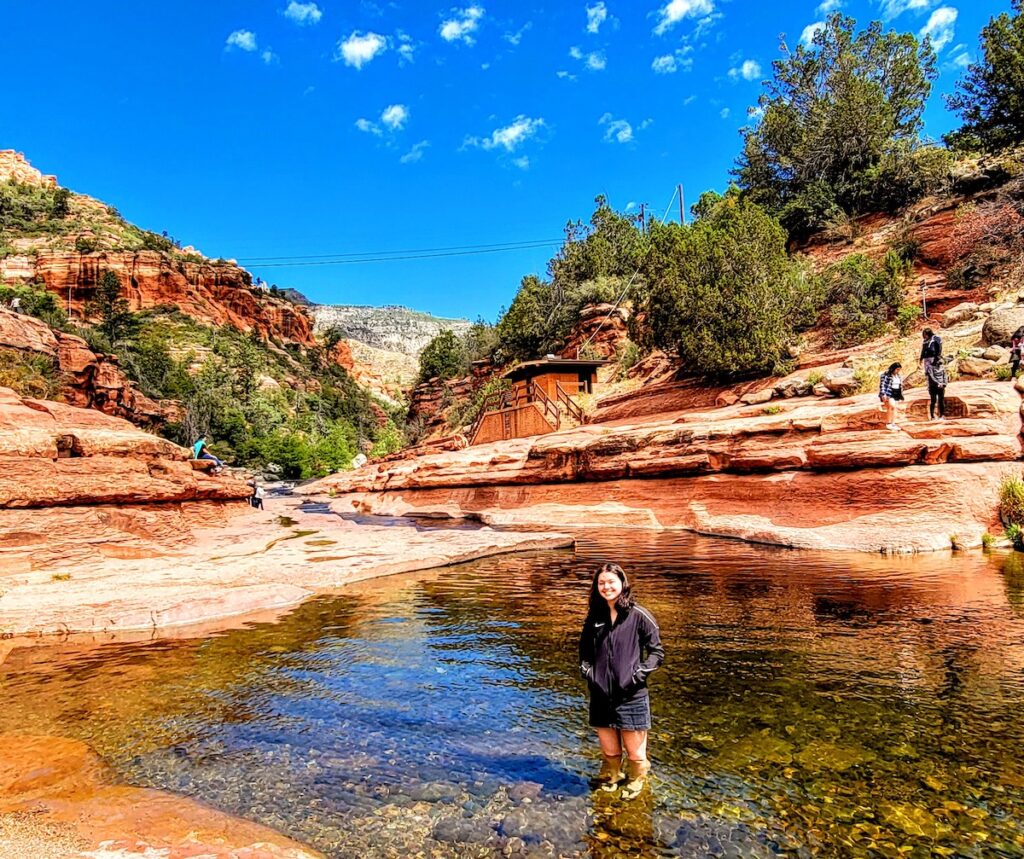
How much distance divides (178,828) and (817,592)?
9046 millimetres

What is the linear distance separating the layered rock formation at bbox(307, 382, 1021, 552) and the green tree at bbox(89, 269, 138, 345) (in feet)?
231

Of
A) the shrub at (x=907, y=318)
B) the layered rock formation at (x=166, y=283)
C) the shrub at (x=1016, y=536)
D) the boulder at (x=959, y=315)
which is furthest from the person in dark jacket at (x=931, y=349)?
the layered rock formation at (x=166, y=283)

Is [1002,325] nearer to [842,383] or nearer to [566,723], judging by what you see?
[842,383]

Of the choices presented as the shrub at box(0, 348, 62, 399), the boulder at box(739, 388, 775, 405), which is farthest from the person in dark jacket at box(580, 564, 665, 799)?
the boulder at box(739, 388, 775, 405)

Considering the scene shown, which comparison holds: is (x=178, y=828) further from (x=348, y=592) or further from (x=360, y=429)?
(x=360, y=429)

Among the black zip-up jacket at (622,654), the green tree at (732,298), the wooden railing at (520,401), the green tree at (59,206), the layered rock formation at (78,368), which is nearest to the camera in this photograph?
the black zip-up jacket at (622,654)

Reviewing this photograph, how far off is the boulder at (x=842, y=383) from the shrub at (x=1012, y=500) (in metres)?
6.56

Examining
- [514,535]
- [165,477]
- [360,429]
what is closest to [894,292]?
[514,535]

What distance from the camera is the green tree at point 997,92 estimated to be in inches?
1179

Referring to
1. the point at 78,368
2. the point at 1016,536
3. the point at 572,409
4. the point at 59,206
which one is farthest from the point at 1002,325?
the point at 59,206

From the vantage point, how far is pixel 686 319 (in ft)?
94.6

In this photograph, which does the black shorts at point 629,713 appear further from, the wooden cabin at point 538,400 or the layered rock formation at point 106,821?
the wooden cabin at point 538,400

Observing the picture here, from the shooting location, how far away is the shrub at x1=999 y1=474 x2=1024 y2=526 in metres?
12.6

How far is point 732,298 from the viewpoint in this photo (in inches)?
1070
